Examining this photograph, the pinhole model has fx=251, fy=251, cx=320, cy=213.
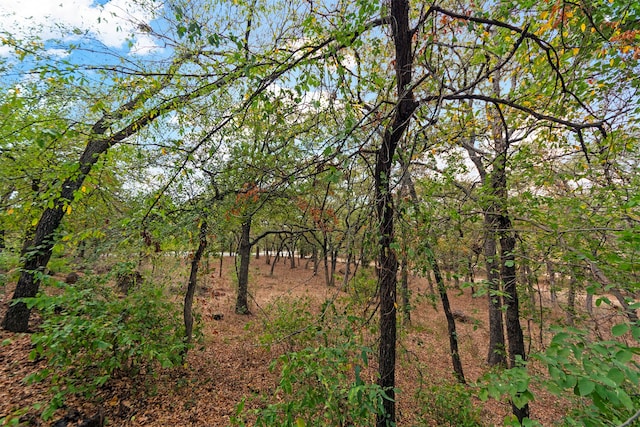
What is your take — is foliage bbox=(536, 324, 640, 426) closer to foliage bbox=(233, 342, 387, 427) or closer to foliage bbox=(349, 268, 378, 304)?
foliage bbox=(233, 342, 387, 427)

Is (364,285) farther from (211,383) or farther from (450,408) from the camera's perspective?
(211,383)

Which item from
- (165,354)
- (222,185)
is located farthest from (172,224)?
(165,354)

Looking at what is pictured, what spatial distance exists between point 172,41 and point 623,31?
4804 mm

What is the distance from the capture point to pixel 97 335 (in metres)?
3.35

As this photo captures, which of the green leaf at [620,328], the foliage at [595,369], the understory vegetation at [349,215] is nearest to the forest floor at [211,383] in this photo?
the understory vegetation at [349,215]

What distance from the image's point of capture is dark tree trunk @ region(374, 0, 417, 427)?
7.60ft

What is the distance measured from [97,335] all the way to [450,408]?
17.5 ft

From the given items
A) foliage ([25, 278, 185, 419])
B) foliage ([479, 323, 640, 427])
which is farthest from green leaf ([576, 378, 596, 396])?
foliage ([25, 278, 185, 419])

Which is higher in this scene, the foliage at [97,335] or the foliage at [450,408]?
the foliage at [97,335]

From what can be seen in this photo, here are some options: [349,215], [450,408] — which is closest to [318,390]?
[349,215]

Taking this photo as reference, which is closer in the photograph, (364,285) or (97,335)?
(97,335)

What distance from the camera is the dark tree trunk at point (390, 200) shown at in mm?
2316

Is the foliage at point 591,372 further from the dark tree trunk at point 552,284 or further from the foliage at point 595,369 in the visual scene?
the dark tree trunk at point 552,284

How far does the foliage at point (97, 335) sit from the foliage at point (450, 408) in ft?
13.7
